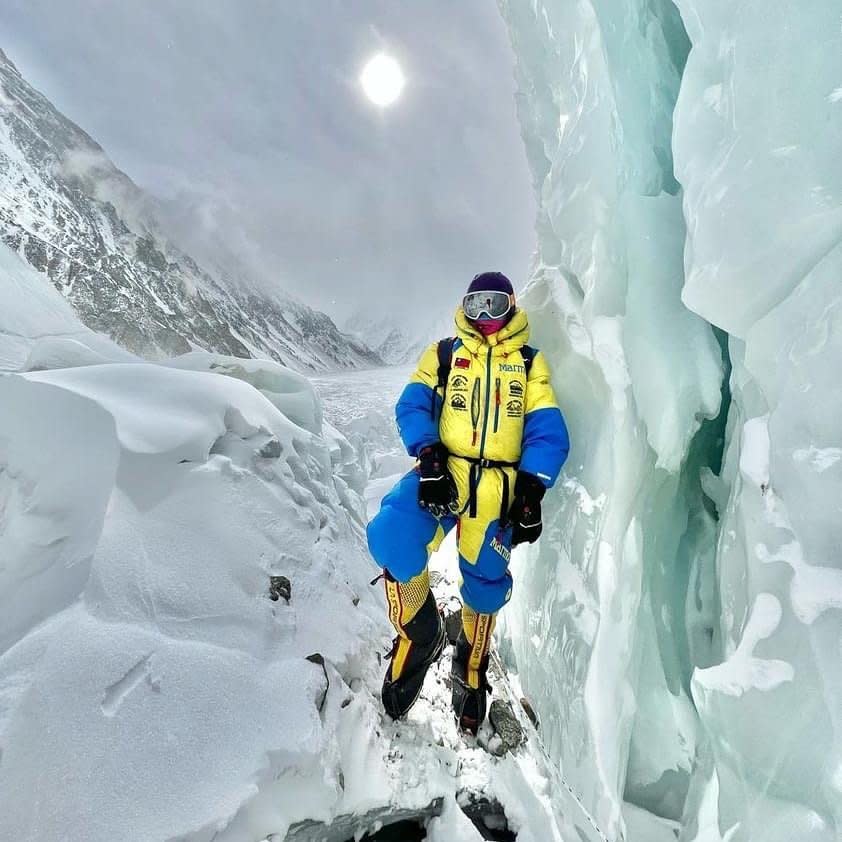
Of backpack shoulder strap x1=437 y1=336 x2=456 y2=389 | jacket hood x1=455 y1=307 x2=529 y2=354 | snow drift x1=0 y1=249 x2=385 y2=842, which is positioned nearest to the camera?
snow drift x1=0 y1=249 x2=385 y2=842

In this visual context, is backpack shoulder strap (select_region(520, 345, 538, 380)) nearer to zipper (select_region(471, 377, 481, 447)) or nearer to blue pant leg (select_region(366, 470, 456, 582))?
zipper (select_region(471, 377, 481, 447))

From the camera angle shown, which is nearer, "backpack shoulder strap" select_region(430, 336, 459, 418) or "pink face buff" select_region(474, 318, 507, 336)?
"pink face buff" select_region(474, 318, 507, 336)

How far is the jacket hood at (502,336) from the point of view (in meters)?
2.55

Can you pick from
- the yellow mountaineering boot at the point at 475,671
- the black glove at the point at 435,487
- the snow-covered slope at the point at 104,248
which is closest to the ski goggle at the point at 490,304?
the black glove at the point at 435,487

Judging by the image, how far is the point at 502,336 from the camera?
2.55m

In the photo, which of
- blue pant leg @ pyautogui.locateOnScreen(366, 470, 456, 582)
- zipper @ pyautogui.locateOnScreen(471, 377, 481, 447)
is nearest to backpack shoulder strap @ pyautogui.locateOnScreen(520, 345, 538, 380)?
zipper @ pyautogui.locateOnScreen(471, 377, 481, 447)

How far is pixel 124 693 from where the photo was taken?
5.82ft

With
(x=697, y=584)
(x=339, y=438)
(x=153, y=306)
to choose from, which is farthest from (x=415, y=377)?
(x=153, y=306)

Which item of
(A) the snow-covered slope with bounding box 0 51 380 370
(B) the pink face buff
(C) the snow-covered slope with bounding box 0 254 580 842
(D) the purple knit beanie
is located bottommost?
(C) the snow-covered slope with bounding box 0 254 580 842

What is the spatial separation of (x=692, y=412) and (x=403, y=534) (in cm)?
159

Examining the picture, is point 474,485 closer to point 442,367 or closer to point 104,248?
point 442,367

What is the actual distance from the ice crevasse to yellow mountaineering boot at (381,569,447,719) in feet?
2.51

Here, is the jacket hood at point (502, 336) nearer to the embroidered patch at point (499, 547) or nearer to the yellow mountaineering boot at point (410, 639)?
the embroidered patch at point (499, 547)

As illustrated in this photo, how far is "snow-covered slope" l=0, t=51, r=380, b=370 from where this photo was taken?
214 ft
